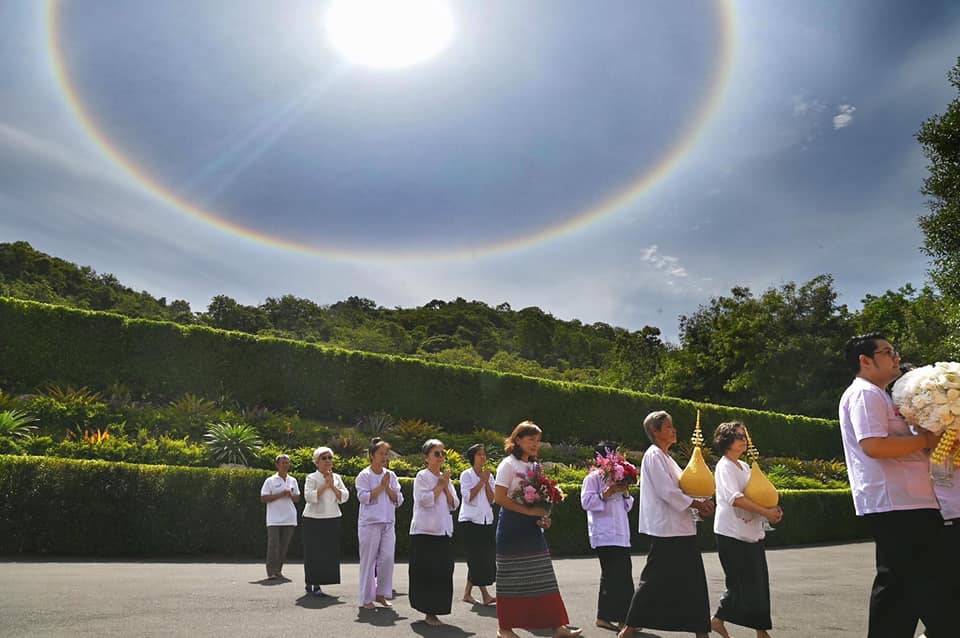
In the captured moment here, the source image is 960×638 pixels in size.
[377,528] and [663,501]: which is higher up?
[663,501]

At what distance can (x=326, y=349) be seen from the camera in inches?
897

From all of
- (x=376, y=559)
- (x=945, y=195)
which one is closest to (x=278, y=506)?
(x=376, y=559)

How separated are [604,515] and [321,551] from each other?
379 centimetres

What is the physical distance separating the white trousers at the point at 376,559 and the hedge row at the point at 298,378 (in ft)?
47.2

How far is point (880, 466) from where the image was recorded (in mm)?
4156

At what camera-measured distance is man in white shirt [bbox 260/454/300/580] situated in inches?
387

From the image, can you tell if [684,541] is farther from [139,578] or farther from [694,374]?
[694,374]

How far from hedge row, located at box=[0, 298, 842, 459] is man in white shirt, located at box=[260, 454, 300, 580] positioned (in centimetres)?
1159

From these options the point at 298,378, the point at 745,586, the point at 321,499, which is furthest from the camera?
the point at 298,378

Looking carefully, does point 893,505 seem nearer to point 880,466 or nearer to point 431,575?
point 880,466

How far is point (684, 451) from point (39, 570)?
22.8 metres

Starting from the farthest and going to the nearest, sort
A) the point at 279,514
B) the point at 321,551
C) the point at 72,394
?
the point at 72,394, the point at 279,514, the point at 321,551

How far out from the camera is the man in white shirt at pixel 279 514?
984 centimetres

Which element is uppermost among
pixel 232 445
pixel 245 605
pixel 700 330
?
pixel 700 330
